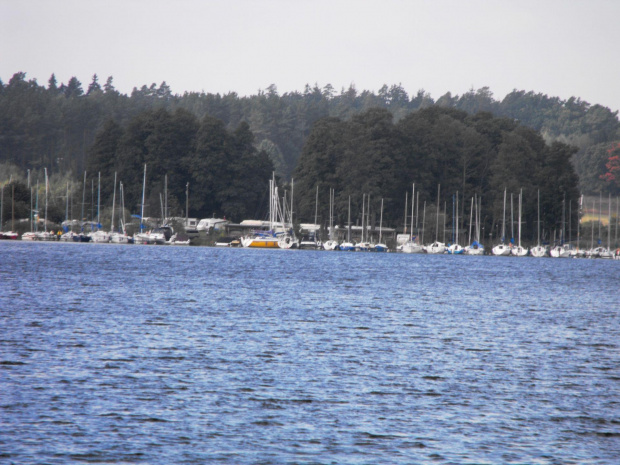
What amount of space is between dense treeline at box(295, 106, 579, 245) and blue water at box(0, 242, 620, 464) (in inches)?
4197

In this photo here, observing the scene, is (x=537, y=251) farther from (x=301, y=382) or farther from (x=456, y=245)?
(x=301, y=382)

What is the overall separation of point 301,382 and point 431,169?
472ft

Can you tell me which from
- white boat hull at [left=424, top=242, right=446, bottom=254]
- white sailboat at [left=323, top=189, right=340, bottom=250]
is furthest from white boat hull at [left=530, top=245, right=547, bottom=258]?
white sailboat at [left=323, top=189, right=340, bottom=250]

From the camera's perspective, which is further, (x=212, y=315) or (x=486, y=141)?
(x=486, y=141)

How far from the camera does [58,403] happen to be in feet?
67.7

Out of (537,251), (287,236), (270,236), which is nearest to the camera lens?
(287,236)

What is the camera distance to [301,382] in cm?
2422

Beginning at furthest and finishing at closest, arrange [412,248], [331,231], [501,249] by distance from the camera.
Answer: [331,231], [412,248], [501,249]

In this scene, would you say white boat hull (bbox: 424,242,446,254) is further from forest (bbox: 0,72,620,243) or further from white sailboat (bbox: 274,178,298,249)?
white sailboat (bbox: 274,178,298,249)

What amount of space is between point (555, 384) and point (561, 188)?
5509 inches

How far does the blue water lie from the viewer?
17.7 m

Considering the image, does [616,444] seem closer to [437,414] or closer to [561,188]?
[437,414]

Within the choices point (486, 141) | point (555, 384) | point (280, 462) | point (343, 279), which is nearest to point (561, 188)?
point (486, 141)

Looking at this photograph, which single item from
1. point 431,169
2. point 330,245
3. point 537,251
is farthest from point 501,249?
point 330,245
